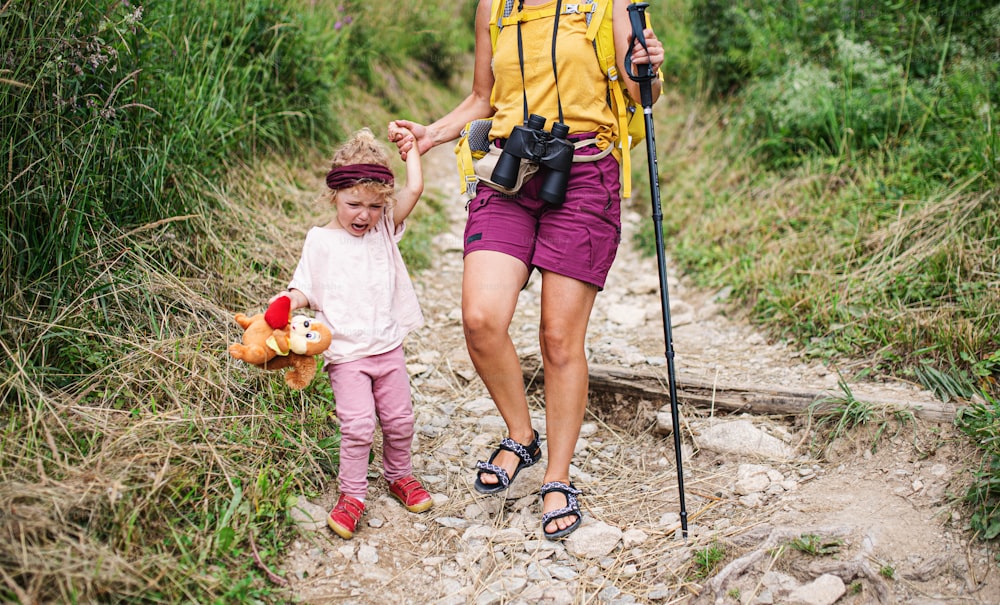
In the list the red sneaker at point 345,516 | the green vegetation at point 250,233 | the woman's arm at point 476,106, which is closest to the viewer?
the green vegetation at point 250,233

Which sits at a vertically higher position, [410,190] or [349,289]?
[410,190]

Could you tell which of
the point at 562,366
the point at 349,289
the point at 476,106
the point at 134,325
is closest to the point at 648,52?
the point at 476,106

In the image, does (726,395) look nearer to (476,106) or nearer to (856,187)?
(476,106)

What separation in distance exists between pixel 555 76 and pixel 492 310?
0.93 meters

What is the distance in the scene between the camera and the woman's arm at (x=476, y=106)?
3.08 m

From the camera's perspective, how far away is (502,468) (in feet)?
10.2

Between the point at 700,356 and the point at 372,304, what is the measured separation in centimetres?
224

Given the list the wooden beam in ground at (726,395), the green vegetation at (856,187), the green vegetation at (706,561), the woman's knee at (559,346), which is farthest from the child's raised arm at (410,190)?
the green vegetation at (856,187)

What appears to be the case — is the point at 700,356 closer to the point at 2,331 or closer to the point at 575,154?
the point at 575,154

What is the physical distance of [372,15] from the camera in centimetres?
746

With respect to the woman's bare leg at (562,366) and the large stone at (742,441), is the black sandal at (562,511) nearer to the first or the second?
the woman's bare leg at (562,366)

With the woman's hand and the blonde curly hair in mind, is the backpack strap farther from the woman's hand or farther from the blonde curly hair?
the blonde curly hair

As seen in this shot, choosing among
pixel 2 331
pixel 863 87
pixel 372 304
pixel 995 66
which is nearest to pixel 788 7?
pixel 863 87

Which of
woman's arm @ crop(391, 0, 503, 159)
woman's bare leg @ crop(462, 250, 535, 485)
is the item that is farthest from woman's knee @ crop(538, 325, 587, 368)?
woman's arm @ crop(391, 0, 503, 159)
